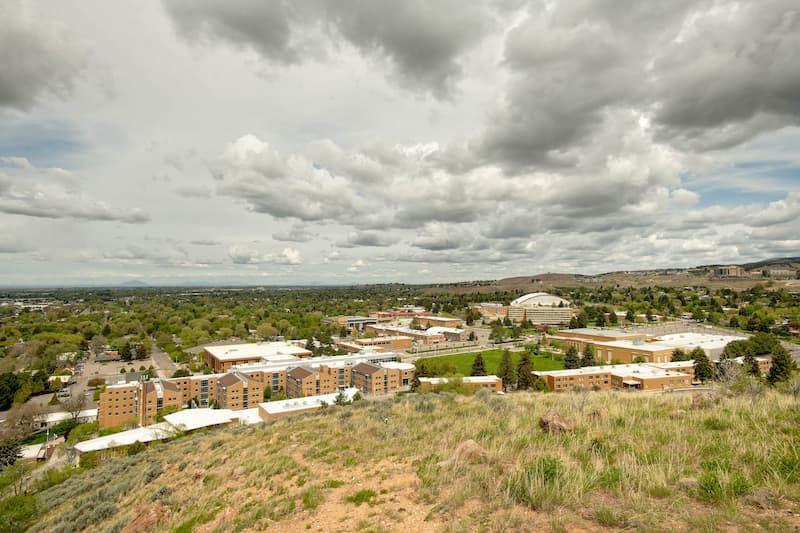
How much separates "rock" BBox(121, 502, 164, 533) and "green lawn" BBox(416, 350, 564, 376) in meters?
42.2

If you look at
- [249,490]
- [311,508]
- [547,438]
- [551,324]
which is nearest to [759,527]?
[547,438]

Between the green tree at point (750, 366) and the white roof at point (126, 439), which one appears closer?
the white roof at point (126, 439)

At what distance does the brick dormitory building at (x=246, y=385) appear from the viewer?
40656mm

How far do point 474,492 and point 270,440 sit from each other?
9479 mm

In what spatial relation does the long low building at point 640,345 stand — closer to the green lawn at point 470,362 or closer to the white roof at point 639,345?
the white roof at point 639,345

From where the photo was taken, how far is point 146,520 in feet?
29.8

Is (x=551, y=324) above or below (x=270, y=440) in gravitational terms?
below

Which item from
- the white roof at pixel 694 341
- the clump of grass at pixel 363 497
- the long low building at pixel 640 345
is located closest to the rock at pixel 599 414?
the clump of grass at pixel 363 497

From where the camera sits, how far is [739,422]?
343 inches

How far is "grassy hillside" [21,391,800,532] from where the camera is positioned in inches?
217

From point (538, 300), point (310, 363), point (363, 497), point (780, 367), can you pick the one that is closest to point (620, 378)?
point (780, 367)

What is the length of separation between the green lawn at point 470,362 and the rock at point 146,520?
138 feet

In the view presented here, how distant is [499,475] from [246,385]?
43297 mm

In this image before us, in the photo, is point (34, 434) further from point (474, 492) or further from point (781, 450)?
point (781, 450)
